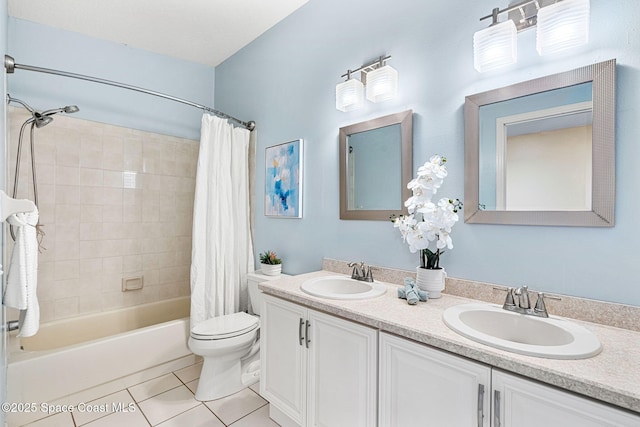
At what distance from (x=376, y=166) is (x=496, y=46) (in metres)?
0.81

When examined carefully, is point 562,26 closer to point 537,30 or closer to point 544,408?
point 537,30

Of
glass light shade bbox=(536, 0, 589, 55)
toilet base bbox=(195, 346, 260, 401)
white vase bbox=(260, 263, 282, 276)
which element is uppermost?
glass light shade bbox=(536, 0, 589, 55)

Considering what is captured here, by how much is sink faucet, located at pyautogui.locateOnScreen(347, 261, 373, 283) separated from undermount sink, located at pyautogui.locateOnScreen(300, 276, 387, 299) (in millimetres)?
27

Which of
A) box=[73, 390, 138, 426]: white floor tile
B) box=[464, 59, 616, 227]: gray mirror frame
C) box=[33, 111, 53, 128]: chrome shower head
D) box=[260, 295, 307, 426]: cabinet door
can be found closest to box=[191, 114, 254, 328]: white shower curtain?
box=[73, 390, 138, 426]: white floor tile

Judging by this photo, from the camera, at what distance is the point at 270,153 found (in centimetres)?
252

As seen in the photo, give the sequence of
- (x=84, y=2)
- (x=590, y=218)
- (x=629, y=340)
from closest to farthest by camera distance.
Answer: (x=629, y=340) < (x=590, y=218) < (x=84, y=2)

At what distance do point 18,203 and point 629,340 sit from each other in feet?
7.64

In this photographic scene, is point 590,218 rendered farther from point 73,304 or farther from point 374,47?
point 73,304

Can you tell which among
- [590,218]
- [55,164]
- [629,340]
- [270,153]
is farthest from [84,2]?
[629,340]

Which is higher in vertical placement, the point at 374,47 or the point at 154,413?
the point at 374,47

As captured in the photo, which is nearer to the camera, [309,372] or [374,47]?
[309,372]

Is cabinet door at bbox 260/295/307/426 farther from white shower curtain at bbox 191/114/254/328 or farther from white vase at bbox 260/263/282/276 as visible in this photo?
white shower curtain at bbox 191/114/254/328

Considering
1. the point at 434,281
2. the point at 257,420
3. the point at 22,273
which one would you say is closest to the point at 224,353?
the point at 257,420

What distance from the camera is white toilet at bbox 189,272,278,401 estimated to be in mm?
1895
